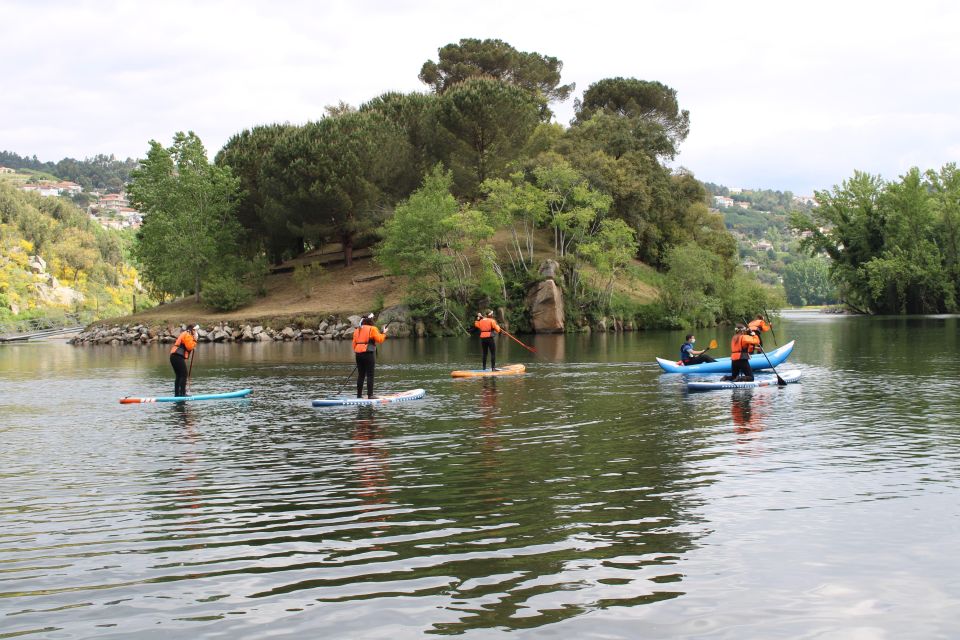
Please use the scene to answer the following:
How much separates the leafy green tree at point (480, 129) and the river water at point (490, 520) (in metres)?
57.0

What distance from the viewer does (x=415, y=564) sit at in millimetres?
9625

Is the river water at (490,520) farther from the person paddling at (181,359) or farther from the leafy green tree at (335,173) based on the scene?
the leafy green tree at (335,173)

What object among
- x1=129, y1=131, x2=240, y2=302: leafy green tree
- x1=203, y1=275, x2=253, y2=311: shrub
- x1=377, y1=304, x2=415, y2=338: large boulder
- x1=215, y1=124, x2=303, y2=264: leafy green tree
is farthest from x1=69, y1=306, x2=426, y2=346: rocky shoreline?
x1=215, y1=124, x2=303, y2=264: leafy green tree

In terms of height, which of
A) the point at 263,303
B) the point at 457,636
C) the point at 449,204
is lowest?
the point at 457,636

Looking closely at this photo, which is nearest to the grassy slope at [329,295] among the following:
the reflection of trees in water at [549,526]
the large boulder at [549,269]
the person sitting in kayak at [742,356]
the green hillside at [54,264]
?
the large boulder at [549,269]

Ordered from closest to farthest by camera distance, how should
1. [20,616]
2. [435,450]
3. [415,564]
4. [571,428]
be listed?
[20,616]
[415,564]
[435,450]
[571,428]

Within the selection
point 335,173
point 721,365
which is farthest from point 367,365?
point 335,173

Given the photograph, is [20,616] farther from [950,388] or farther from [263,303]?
[263,303]

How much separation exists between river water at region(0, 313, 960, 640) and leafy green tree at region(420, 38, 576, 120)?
8166cm

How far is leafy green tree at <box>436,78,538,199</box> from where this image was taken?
3071 inches

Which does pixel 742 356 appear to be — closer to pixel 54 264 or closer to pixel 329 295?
pixel 329 295

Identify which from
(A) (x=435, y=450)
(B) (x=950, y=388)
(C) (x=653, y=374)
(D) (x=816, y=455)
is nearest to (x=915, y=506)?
(D) (x=816, y=455)

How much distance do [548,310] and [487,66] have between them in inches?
1731

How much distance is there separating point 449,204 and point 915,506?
58846 millimetres
